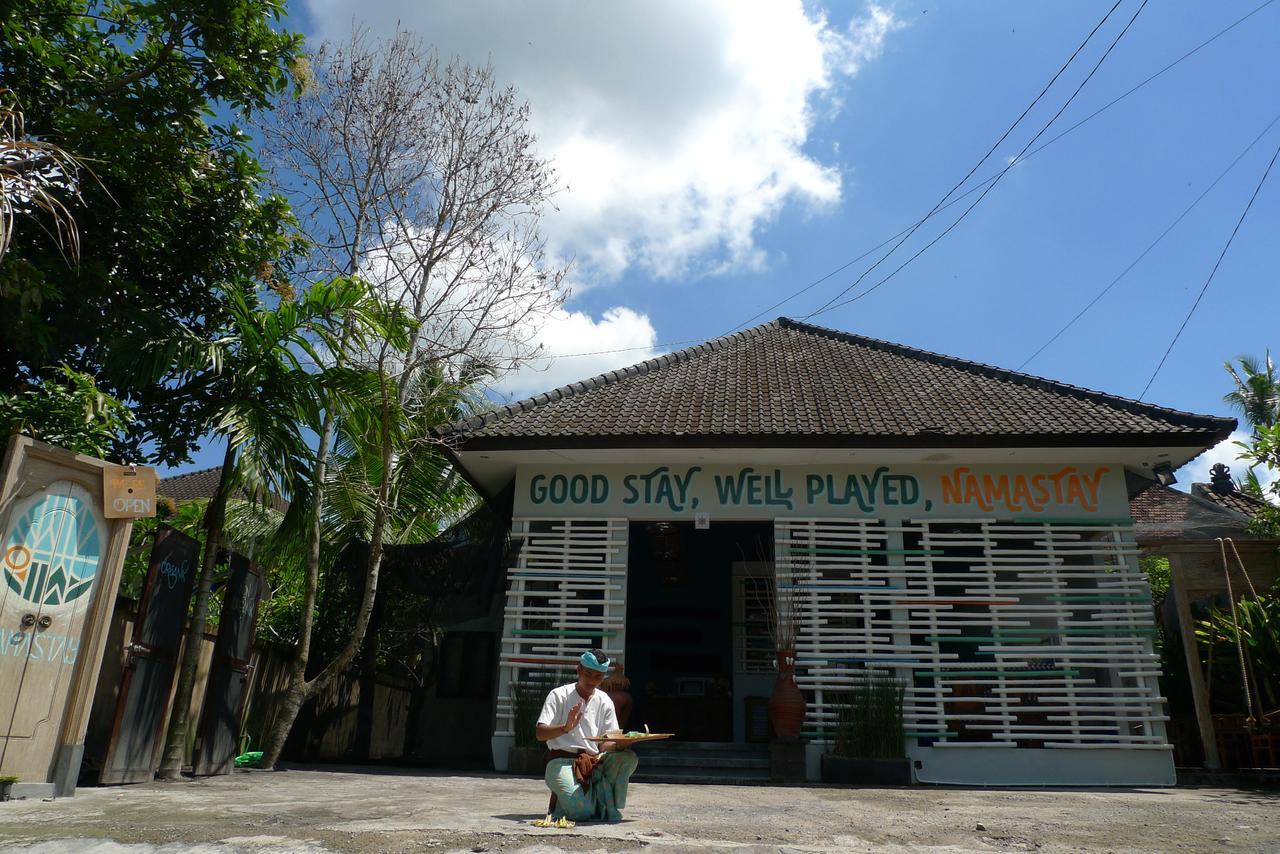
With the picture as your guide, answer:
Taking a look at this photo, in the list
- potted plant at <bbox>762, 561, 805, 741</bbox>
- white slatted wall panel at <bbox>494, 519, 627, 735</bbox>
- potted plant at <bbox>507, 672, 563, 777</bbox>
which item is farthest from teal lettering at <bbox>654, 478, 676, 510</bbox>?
potted plant at <bbox>507, 672, 563, 777</bbox>

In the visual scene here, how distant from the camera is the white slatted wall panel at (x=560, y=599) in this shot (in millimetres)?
10047

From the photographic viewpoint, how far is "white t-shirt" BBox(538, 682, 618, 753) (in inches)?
202

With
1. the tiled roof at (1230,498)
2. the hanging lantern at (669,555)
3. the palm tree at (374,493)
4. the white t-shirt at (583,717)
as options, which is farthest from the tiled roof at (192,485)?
the tiled roof at (1230,498)

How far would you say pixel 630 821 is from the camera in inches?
203

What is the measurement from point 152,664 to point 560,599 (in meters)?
4.40

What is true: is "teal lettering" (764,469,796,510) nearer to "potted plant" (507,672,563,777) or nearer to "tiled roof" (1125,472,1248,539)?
"potted plant" (507,672,563,777)

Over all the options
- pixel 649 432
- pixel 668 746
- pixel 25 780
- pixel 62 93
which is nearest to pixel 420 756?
pixel 668 746

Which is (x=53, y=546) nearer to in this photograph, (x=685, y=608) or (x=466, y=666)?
(x=466, y=666)

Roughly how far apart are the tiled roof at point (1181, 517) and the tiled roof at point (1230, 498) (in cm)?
20

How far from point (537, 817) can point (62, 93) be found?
6980mm

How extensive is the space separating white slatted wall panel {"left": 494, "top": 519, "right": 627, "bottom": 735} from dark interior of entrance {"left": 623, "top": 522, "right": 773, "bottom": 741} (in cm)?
238

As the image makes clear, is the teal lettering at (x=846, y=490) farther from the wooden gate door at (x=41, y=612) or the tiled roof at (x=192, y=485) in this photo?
the tiled roof at (x=192, y=485)

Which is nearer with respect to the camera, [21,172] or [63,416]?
[21,172]

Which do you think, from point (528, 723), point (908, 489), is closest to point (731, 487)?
point (908, 489)
